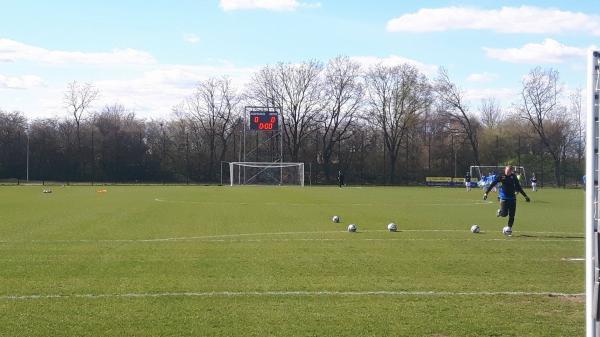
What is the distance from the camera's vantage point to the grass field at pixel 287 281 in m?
6.90

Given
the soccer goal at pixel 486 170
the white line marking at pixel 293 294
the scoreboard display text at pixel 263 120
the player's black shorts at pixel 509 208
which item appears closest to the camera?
the white line marking at pixel 293 294

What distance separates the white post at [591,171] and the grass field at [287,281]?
2584mm

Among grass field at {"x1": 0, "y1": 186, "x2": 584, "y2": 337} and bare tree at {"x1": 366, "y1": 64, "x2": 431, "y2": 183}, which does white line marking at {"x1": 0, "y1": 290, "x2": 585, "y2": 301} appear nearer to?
grass field at {"x1": 0, "y1": 186, "x2": 584, "y2": 337}

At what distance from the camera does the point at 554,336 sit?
21.3ft

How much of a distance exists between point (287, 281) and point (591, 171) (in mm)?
5877

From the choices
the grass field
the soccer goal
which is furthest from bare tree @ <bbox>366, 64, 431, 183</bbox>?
the grass field

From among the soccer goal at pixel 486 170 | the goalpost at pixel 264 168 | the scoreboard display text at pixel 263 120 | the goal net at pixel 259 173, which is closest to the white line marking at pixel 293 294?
the goalpost at pixel 264 168

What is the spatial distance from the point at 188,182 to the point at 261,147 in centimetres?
1039

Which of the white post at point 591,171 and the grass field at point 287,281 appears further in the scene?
the grass field at point 287,281

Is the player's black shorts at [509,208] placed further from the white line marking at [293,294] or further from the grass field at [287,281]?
the white line marking at [293,294]

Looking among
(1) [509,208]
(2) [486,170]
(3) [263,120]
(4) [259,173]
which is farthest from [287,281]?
(2) [486,170]

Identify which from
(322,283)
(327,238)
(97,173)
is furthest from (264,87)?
(322,283)

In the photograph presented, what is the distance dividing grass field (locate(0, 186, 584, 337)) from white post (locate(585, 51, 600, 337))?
258cm

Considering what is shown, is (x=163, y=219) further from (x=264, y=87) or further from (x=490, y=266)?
(x=264, y=87)
